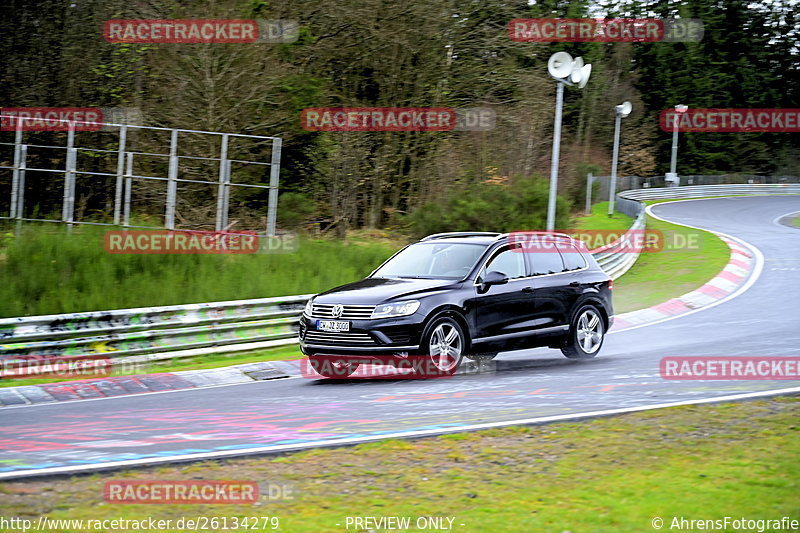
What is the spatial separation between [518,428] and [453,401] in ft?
5.29

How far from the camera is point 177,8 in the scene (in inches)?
977

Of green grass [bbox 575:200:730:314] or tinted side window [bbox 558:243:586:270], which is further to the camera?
green grass [bbox 575:200:730:314]

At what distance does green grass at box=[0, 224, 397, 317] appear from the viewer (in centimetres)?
1411

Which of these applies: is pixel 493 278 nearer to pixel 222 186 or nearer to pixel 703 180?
pixel 222 186

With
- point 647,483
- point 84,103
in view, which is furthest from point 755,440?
point 84,103

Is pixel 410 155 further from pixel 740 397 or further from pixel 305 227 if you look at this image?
pixel 740 397

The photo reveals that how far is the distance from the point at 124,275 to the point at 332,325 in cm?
549

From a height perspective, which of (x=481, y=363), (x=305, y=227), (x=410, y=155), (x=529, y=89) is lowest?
(x=481, y=363)

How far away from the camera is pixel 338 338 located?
37.4 feet

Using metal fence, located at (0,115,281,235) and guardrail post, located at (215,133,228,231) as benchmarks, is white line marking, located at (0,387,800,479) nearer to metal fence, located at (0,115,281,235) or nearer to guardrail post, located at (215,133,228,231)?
guardrail post, located at (215,133,228,231)

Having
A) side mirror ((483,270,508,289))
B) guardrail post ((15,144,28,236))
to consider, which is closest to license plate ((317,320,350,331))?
side mirror ((483,270,508,289))

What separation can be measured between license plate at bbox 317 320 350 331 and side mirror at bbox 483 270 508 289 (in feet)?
6.41

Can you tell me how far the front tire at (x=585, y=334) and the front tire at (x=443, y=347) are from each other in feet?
6.73

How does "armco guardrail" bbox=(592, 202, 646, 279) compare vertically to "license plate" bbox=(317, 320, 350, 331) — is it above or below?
above
